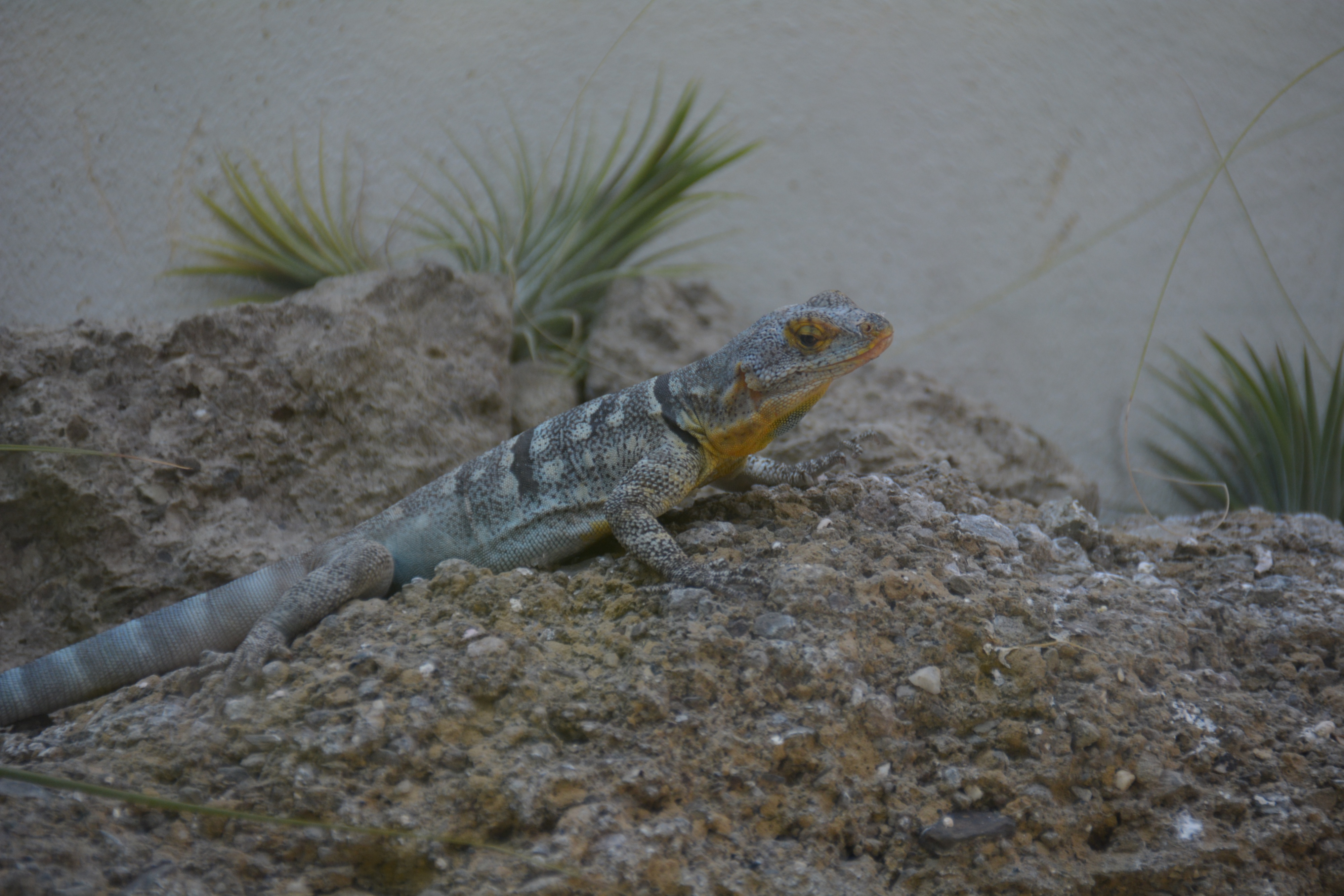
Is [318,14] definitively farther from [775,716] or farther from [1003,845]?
[1003,845]

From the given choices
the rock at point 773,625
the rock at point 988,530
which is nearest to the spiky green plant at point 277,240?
the rock at point 773,625

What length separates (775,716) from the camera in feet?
7.78

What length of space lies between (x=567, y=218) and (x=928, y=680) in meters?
3.67

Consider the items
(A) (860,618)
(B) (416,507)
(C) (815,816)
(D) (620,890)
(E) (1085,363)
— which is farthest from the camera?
(E) (1085,363)

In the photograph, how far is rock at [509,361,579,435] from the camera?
4723 mm

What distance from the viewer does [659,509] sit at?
3033mm

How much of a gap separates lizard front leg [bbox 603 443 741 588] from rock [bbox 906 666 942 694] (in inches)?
24.6

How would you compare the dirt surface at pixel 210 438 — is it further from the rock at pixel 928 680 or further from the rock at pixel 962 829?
the rock at pixel 962 829

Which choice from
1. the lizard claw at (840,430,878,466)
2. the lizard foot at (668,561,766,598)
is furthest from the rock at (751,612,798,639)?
the lizard claw at (840,430,878,466)

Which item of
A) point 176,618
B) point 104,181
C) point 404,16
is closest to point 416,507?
point 176,618

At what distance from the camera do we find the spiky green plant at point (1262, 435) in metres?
4.92

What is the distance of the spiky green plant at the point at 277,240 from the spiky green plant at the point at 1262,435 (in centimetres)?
537

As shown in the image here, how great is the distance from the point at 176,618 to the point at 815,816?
2.47 metres

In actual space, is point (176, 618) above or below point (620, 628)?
above
